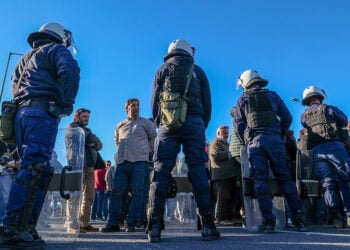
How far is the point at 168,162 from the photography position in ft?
12.2

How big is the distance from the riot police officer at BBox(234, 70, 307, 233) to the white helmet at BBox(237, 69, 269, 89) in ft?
0.05

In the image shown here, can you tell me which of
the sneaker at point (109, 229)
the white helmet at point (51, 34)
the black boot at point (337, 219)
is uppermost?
the white helmet at point (51, 34)

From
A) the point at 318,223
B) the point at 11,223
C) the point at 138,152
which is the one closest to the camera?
the point at 11,223

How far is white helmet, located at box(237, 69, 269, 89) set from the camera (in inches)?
201

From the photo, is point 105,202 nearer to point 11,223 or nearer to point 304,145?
point 304,145

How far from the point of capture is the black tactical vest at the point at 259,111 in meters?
4.76

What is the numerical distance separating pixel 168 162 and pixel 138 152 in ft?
5.56

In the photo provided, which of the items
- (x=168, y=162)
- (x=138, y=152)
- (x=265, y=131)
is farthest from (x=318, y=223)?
(x=168, y=162)

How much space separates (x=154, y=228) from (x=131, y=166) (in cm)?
190

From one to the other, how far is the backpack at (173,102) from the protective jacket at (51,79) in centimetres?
91

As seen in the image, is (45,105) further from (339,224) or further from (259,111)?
(339,224)

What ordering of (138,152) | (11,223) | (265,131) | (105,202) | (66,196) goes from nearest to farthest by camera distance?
1. (11,223)
2. (66,196)
3. (265,131)
4. (138,152)
5. (105,202)

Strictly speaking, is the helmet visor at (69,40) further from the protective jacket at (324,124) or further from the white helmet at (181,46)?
the protective jacket at (324,124)

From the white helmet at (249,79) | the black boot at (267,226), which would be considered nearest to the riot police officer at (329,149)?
Answer: the white helmet at (249,79)
